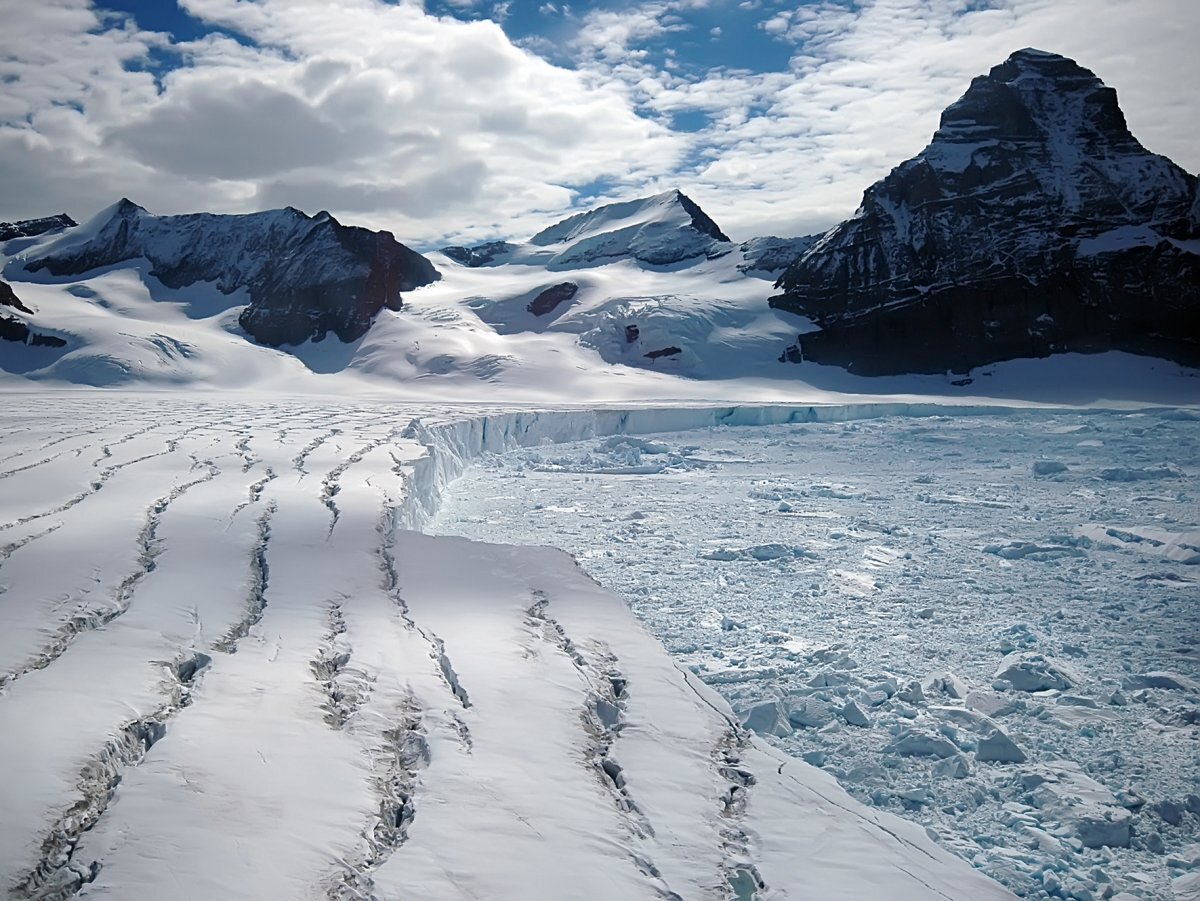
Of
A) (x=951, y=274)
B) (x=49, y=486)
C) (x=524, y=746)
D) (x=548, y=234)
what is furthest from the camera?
(x=548, y=234)

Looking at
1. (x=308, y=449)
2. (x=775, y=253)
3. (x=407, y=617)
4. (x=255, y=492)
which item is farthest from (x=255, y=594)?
(x=775, y=253)

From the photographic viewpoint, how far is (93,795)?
8.18 ft

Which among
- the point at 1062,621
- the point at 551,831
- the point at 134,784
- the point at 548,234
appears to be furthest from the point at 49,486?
the point at 548,234

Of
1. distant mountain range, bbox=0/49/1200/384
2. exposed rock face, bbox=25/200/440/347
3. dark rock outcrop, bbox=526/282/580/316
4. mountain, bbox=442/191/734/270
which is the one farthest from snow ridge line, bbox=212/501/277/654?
mountain, bbox=442/191/734/270

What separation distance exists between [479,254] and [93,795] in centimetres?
7159

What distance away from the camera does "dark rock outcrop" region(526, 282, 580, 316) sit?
1774 inches

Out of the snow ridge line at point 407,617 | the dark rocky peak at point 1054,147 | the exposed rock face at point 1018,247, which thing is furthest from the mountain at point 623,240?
the snow ridge line at point 407,617

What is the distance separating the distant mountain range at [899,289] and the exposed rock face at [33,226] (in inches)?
711

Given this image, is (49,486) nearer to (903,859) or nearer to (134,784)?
(134,784)

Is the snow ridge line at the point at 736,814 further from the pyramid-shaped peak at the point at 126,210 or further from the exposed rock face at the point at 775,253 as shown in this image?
the pyramid-shaped peak at the point at 126,210

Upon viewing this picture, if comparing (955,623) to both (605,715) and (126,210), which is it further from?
(126,210)

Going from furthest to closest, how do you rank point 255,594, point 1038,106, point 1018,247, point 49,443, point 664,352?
point 1038,106, point 1018,247, point 664,352, point 49,443, point 255,594

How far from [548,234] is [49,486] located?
A: 75473mm

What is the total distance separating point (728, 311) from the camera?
42.7 meters
